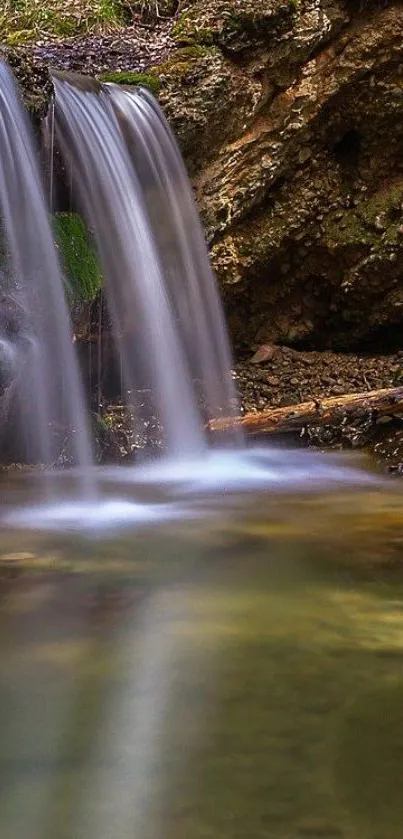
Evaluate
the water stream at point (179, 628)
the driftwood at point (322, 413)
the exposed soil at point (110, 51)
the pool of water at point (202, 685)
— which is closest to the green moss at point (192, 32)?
the exposed soil at point (110, 51)

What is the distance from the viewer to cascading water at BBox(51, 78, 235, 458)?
6207 mm

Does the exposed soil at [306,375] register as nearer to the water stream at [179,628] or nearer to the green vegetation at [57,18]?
the water stream at [179,628]

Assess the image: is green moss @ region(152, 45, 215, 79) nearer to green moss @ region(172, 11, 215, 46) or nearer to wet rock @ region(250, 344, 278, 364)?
Result: green moss @ region(172, 11, 215, 46)

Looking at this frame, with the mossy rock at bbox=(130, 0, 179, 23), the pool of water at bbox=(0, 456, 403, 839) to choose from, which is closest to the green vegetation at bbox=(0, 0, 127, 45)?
the mossy rock at bbox=(130, 0, 179, 23)

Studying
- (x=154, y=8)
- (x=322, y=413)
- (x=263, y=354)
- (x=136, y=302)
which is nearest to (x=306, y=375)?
(x=263, y=354)

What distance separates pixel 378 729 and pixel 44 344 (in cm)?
441

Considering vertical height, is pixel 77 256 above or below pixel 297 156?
below

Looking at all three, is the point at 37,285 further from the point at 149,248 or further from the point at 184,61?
the point at 184,61

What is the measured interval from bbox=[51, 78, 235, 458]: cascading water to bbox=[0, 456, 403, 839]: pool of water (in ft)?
11.0

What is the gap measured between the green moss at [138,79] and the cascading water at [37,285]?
1.57m

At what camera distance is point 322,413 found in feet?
20.3

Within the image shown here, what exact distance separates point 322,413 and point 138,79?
3689 millimetres

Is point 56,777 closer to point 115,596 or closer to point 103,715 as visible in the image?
point 103,715

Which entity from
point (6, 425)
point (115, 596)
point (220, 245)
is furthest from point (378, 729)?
point (220, 245)
